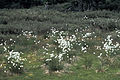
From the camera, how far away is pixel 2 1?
47750mm

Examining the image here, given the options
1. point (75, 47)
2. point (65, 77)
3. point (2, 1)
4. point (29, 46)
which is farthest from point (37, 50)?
point (2, 1)

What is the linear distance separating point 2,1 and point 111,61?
3801 cm

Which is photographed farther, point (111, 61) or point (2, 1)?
point (2, 1)

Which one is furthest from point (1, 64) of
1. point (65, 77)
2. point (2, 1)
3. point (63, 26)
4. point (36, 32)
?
point (2, 1)

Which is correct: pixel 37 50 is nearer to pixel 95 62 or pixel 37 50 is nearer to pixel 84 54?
pixel 84 54

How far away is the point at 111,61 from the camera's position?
1296 cm

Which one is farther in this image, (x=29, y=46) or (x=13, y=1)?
(x=13, y=1)

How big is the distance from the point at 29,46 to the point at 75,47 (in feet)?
9.21

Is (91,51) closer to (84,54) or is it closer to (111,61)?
(84,54)

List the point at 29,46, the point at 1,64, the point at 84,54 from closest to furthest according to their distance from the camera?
the point at 1,64
the point at 84,54
the point at 29,46

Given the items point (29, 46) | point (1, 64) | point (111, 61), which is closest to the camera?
point (1, 64)

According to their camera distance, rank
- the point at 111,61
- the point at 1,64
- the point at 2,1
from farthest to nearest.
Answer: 1. the point at 2,1
2. the point at 111,61
3. the point at 1,64

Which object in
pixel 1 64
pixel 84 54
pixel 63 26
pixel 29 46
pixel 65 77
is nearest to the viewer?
pixel 65 77

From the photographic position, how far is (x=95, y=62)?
43.1 feet
